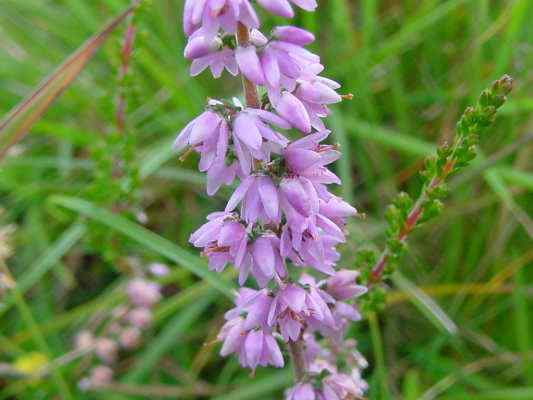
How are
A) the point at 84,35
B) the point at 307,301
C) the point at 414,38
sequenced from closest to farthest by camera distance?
the point at 307,301 < the point at 414,38 < the point at 84,35

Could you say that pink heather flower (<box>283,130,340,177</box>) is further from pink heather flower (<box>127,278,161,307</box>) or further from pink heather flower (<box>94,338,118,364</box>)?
pink heather flower (<box>94,338,118,364</box>)

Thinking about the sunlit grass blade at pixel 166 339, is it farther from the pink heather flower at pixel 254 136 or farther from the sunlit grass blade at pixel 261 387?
the pink heather flower at pixel 254 136

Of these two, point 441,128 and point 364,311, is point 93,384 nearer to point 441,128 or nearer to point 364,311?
point 364,311

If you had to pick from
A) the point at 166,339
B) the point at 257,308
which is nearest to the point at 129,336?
the point at 166,339

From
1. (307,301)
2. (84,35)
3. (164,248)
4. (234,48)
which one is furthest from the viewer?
(84,35)

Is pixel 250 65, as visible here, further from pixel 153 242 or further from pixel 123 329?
pixel 123 329

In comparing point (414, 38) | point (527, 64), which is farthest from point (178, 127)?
point (527, 64)

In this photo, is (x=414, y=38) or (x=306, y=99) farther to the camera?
(x=414, y=38)
